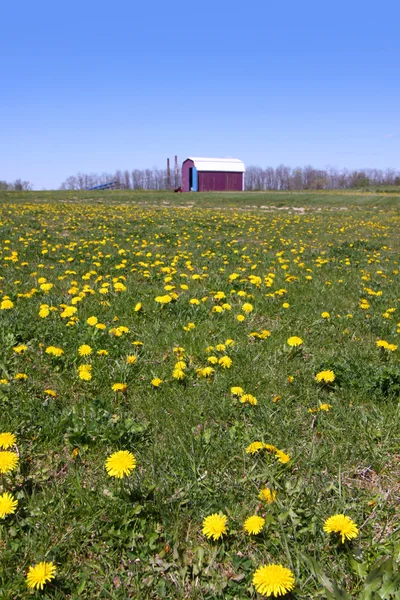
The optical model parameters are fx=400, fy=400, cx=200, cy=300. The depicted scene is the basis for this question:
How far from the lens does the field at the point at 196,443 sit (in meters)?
1.78

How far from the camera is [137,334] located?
13.0ft

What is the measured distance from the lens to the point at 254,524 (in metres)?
1.87

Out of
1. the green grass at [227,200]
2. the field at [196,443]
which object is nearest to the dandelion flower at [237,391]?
the field at [196,443]

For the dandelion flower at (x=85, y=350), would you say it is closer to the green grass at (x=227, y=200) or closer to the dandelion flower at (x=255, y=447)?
the dandelion flower at (x=255, y=447)

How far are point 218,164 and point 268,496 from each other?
60.6m

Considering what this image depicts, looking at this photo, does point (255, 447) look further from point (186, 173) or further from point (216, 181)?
point (186, 173)

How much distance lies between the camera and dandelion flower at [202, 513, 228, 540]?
6.01 feet

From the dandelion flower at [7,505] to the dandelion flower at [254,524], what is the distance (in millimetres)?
1094

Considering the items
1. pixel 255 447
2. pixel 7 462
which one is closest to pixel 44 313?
pixel 7 462

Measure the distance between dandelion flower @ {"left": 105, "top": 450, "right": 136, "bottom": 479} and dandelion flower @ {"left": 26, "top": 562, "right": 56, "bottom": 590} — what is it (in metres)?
0.45

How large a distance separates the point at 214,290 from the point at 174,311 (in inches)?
43.9

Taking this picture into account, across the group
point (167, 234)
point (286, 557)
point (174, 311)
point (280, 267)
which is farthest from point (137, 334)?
point (167, 234)

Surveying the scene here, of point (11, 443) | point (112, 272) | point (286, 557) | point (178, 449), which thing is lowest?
point (286, 557)

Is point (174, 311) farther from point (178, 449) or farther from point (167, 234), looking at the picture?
point (167, 234)
